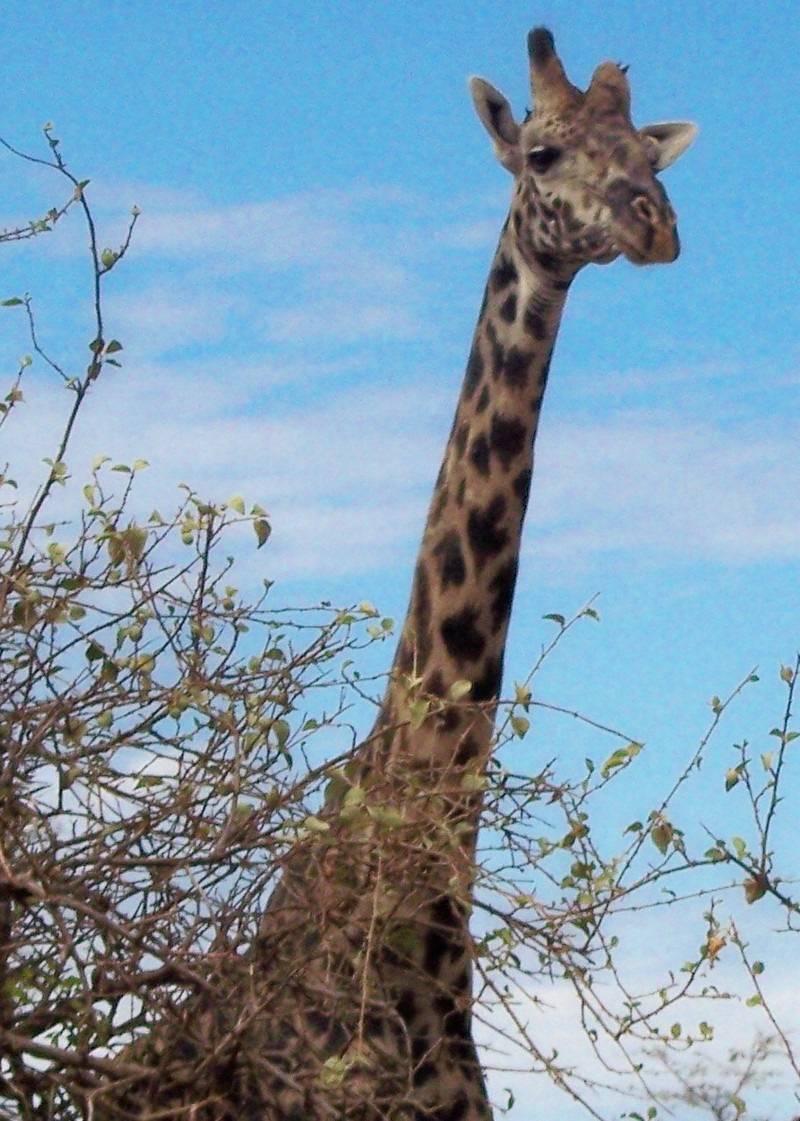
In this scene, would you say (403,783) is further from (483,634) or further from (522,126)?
(522,126)

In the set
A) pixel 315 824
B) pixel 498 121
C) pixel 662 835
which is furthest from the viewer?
pixel 498 121

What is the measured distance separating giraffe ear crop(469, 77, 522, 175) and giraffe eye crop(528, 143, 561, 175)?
29 cm

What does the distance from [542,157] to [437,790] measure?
115 inches

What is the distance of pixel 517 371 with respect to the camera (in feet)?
22.7

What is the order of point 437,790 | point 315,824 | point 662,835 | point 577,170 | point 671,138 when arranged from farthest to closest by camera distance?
point 671,138 < point 577,170 < point 662,835 < point 437,790 < point 315,824

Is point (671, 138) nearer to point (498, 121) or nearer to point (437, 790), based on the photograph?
point (498, 121)

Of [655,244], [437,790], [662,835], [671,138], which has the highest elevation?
[671,138]

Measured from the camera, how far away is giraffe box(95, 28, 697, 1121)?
5.33 meters

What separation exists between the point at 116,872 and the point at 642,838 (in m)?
1.94

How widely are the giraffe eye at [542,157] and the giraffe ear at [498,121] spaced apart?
0.29 meters

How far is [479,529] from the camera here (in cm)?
668

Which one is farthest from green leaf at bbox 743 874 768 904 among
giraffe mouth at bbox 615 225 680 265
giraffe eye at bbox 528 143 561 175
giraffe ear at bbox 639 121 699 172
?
giraffe ear at bbox 639 121 699 172

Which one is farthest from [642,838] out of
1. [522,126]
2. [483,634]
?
[522,126]

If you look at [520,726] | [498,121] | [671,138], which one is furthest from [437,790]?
[671,138]
